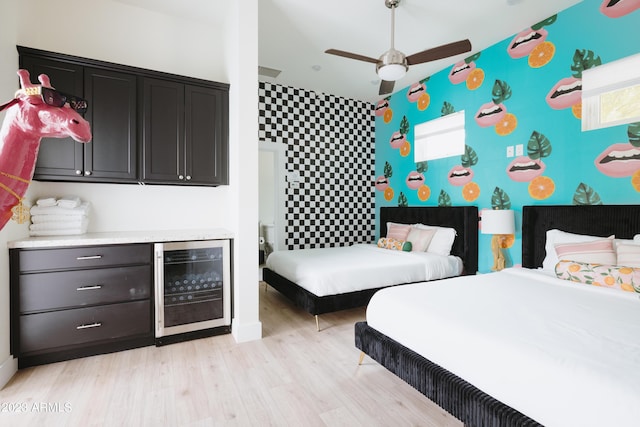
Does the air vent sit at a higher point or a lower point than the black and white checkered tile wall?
higher

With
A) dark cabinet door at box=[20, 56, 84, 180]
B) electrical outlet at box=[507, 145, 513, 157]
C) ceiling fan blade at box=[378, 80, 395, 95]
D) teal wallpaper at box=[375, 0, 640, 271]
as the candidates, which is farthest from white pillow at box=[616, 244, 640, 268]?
dark cabinet door at box=[20, 56, 84, 180]

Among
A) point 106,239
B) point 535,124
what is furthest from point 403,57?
point 106,239

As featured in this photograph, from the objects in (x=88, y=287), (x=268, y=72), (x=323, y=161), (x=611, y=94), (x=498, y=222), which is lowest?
(x=88, y=287)

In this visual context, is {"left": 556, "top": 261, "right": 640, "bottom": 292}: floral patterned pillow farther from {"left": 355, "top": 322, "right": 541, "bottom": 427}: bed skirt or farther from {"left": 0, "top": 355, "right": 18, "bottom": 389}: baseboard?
{"left": 0, "top": 355, "right": 18, "bottom": 389}: baseboard

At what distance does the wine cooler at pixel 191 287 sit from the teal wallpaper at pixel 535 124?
3.06 metres

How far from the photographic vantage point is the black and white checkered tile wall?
187 inches

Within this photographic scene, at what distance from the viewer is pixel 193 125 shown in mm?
2879

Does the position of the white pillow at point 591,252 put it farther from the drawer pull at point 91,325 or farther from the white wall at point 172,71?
the drawer pull at point 91,325

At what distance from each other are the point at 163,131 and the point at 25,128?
4.53 ft

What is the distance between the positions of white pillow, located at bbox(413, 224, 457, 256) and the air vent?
311cm

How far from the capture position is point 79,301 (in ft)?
7.61

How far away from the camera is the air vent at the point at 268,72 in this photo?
13.7ft

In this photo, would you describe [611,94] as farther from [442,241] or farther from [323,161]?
[323,161]

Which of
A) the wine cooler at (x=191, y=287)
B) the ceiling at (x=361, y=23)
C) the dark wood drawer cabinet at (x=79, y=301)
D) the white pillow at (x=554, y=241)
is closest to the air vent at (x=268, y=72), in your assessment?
the ceiling at (x=361, y=23)
